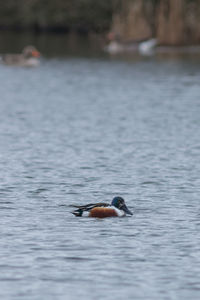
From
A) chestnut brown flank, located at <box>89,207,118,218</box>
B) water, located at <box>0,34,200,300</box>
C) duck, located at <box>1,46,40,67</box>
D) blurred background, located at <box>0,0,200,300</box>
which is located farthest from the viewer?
duck, located at <box>1,46,40,67</box>

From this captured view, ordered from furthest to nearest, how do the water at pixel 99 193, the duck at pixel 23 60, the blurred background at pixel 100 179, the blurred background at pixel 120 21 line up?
the blurred background at pixel 120 21
the duck at pixel 23 60
the blurred background at pixel 100 179
the water at pixel 99 193

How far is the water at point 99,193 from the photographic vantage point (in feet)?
50.3

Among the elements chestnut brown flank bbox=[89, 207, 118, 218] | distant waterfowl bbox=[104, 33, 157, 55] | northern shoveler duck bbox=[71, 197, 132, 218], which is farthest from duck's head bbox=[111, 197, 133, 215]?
distant waterfowl bbox=[104, 33, 157, 55]

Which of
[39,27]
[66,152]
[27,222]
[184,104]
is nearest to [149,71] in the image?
[184,104]

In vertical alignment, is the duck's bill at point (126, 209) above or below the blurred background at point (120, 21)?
above

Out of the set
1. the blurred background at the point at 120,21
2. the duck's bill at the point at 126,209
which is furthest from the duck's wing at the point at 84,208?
the blurred background at the point at 120,21

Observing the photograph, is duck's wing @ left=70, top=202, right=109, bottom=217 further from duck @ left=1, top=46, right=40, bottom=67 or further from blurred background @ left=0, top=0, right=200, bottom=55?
blurred background @ left=0, top=0, right=200, bottom=55

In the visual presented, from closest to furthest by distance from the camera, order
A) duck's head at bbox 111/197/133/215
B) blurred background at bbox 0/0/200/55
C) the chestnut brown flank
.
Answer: the chestnut brown flank → duck's head at bbox 111/197/133/215 → blurred background at bbox 0/0/200/55

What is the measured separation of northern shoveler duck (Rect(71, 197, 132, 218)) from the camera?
63.1ft

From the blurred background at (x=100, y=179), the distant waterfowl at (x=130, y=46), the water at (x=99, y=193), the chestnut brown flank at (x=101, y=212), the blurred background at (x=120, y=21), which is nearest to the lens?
the water at (x=99, y=193)

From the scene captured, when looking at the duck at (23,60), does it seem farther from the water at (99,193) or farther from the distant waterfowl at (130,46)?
the water at (99,193)

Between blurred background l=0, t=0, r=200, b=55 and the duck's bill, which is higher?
the duck's bill

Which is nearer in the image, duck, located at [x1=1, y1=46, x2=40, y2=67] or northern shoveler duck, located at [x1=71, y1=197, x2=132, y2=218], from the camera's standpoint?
northern shoveler duck, located at [x1=71, y1=197, x2=132, y2=218]

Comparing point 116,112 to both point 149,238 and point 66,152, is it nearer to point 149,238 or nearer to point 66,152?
point 66,152
